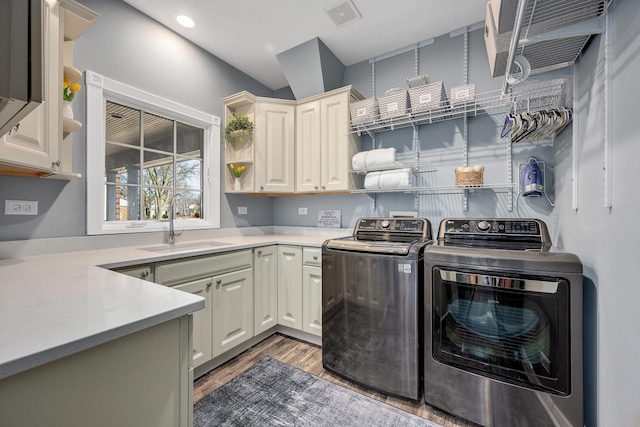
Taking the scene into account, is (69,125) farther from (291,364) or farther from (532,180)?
(532,180)

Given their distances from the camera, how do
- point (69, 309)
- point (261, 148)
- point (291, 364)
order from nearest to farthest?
point (69, 309), point (291, 364), point (261, 148)

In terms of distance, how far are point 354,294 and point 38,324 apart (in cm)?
149

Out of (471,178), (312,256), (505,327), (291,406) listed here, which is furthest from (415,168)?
(291,406)

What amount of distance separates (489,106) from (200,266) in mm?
2494

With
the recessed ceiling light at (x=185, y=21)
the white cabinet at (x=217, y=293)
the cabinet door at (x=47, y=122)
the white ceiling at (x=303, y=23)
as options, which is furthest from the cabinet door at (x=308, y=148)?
the cabinet door at (x=47, y=122)

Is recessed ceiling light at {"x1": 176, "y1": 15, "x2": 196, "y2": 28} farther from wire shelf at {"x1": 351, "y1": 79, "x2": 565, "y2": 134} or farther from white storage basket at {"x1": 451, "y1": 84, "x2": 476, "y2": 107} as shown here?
white storage basket at {"x1": 451, "y1": 84, "x2": 476, "y2": 107}

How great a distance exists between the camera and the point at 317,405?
1.64 metres

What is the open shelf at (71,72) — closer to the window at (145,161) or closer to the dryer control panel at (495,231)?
the window at (145,161)

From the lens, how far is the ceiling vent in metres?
2.06

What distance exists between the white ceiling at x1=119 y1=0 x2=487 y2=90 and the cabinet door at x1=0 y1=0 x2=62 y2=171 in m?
1.00

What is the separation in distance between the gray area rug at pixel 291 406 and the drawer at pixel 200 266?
76 cm

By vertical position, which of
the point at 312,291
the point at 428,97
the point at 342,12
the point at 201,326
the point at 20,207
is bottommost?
the point at 201,326

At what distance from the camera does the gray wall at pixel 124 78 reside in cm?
165

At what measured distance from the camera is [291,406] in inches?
64.4
